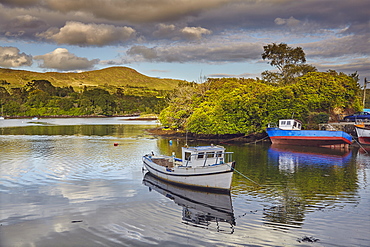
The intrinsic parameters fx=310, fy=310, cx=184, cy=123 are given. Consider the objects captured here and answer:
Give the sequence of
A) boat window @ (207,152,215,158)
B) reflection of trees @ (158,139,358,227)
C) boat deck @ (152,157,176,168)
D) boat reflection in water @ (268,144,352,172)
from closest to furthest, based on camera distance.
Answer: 1. reflection of trees @ (158,139,358,227)
2. boat window @ (207,152,215,158)
3. boat deck @ (152,157,176,168)
4. boat reflection in water @ (268,144,352,172)

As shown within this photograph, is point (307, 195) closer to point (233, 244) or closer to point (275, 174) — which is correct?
point (275, 174)

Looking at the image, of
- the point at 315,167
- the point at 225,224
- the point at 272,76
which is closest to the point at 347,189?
the point at 315,167

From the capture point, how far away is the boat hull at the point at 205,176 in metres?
26.1

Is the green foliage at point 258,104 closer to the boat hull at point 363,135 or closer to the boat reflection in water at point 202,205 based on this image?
the boat hull at point 363,135

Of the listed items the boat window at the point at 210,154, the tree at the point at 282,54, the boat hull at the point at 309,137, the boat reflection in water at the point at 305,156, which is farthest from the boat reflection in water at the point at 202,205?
the tree at the point at 282,54

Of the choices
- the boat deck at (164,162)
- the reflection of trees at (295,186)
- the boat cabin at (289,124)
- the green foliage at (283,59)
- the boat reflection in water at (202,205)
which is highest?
the green foliage at (283,59)

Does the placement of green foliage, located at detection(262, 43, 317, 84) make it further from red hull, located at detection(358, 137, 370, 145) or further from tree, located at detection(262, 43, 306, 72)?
red hull, located at detection(358, 137, 370, 145)

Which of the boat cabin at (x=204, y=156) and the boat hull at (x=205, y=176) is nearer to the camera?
the boat hull at (x=205, y=176)

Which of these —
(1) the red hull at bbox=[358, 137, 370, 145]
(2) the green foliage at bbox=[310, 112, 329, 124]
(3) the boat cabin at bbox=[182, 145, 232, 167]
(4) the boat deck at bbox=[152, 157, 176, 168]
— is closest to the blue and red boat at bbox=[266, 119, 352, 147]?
(1) the red hull at bbox=[358, 137, 370, 145]

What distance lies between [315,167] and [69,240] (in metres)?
30.4

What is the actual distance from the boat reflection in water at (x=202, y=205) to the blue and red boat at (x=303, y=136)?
35.9 meters

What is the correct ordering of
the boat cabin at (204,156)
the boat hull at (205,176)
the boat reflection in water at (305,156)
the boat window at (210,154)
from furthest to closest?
1. the boat reflection in water at (305,156)
2. the boat window at (210,154)
3. the boat cabin at (204,156)
4. the boat hull at (205,176)

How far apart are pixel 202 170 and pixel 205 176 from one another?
58 centimetres

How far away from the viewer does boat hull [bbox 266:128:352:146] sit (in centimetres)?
5494
